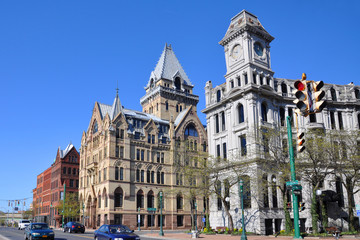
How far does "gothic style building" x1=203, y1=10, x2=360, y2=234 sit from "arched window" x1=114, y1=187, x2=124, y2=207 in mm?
20076

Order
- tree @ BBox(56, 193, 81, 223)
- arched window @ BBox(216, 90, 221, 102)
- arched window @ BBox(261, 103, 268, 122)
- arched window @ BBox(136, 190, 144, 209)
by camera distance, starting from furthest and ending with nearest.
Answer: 1. tree @ BBox(56, 193, 81, 223)
2. arched window @ BBox(136, 190, 144, 209)
3. arched window @ BBox(216, 90, 221, 102)
4. arched window @ BBox(261, 103, 268, 122)

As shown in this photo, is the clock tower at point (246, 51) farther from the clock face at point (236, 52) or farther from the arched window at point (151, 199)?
the arched window at point (151, 199)

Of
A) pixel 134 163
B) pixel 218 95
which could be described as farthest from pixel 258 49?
pixel 134 163

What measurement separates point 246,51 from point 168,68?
4128 cm

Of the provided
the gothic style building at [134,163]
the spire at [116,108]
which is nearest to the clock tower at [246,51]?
the gothic style building at [134,163]

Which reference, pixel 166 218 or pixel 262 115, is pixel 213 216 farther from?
pixel 166 218

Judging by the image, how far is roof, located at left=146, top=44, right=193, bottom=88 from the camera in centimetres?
8831

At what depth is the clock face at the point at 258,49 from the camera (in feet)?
174

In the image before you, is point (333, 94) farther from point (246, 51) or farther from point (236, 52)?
point (236, 52)

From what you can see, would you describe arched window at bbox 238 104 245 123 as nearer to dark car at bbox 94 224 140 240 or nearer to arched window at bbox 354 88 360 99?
arched window at bbox 354 88 360 99

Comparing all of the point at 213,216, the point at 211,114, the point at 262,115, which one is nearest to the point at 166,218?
the point at 213,216

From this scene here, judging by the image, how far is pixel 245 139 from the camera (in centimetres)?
4944

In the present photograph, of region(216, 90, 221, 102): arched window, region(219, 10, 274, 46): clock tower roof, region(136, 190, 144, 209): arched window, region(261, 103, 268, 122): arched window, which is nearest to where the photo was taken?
region(261, 103, 268, 122): arched window

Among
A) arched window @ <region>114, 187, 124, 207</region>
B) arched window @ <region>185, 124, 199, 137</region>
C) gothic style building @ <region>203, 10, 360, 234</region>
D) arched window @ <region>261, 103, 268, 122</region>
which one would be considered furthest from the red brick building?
arched window @ <region>261, 103, 268, 122</region>
